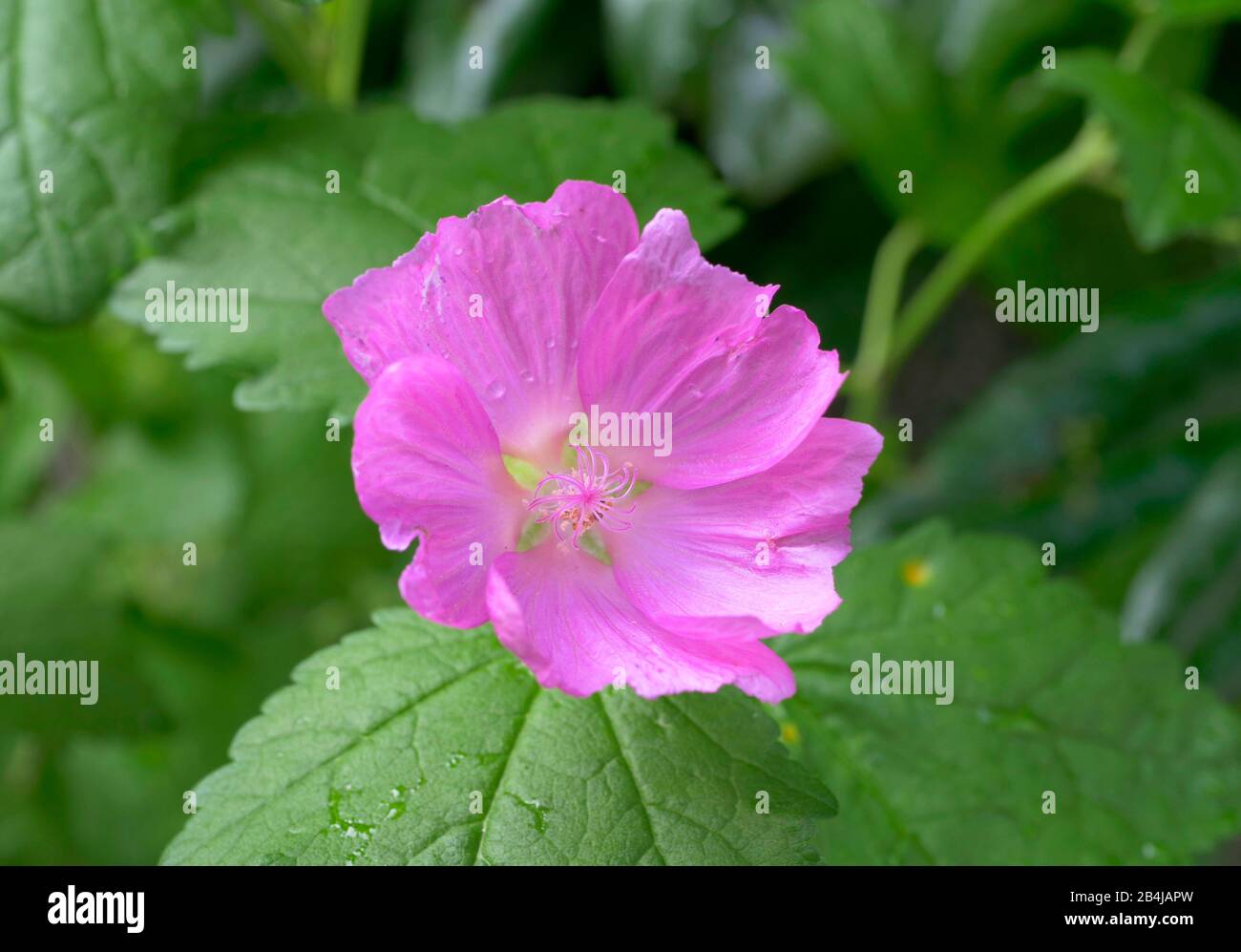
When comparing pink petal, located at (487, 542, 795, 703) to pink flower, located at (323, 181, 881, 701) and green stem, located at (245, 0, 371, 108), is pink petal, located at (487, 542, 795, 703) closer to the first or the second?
pink flower, located at (323, 181, 881, 701)

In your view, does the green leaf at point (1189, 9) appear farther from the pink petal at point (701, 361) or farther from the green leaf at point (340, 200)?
the pink petal at point (701, 361)

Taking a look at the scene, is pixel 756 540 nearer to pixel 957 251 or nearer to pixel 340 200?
pixel 340 200

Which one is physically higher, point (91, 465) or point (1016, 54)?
point (1016, 54)

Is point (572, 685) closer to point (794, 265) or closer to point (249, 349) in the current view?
point (249, 349)

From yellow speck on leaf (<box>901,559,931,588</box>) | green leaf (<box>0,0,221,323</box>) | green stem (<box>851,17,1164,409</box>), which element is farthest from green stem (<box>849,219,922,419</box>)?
green leaf (<box>0,0,221,323</box>)

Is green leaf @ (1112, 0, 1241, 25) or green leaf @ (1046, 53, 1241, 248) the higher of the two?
green leaf @ (1112, 0, 1241, 25)
